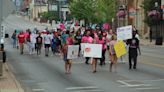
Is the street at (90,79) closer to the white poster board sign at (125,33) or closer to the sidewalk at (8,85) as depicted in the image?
the sidewalk at (8,85)

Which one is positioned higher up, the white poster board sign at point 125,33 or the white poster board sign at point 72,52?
the white poster board sign at point 125,33

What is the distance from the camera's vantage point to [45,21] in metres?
140

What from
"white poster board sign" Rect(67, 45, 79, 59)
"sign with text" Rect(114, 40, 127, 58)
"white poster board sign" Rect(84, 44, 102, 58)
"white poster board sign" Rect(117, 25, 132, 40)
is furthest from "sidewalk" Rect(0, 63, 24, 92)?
"white poster board sign" Rect(117, 25, 132, 40)

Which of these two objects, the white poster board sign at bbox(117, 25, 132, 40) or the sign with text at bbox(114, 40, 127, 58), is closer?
the sign with text at bbox(114, 40, 127, 58)

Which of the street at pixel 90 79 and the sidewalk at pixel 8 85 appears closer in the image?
the sidewalk at pixel 8 85

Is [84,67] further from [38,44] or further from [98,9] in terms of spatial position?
[98,9]

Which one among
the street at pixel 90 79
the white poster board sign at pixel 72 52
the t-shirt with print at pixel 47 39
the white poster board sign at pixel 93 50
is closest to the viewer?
the street at pixel 90 79

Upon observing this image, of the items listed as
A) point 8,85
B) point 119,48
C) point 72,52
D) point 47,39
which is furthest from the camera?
point 47,39

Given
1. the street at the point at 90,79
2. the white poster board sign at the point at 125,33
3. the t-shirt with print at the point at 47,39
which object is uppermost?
the white poster board sign at the point at 125,33

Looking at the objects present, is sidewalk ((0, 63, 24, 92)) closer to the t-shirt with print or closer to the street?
the street

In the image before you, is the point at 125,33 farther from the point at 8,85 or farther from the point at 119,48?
the point at 8,85

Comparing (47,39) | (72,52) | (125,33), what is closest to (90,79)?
(72,52)

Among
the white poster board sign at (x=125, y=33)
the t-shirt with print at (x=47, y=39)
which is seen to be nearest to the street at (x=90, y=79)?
the white poster board sign at (x=125, y=33)

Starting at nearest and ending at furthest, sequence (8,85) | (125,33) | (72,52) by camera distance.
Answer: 1. (8,85)
2. (72,52)
3. (125,33)
